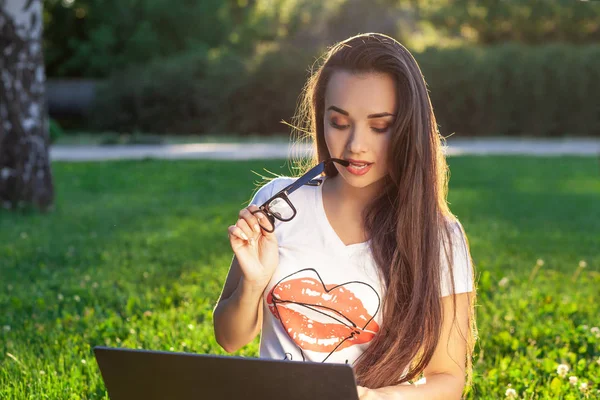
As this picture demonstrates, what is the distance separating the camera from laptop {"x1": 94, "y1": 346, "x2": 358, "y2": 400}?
70.4 inches

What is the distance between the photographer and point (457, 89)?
19.6 metres

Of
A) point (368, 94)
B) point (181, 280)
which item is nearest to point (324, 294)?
point (368, 94)

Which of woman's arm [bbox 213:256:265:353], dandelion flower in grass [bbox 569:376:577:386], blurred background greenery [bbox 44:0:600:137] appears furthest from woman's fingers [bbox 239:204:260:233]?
blurred background greenery [bbox 44:0:600:137]

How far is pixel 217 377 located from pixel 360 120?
0.76 m

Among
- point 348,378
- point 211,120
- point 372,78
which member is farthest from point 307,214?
point 211,120

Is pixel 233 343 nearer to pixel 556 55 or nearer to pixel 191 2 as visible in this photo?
pixel 556 55

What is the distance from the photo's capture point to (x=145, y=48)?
83.4 ft

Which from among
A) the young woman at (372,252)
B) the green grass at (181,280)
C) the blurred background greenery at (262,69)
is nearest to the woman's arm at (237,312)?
the young woman at (372,252)

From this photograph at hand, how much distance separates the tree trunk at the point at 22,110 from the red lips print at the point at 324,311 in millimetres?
5816

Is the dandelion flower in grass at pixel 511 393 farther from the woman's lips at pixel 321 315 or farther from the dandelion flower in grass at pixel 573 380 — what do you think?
the woman's lips at pixel 321 315

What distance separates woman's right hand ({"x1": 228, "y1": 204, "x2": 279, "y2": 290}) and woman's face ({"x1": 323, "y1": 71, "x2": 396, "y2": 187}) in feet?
0.89

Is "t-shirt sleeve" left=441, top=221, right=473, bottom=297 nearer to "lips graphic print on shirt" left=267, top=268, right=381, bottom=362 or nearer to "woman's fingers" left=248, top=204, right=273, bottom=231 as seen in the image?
"lips graphic print on shirt" left=267, top=268, right=381, bottom=362

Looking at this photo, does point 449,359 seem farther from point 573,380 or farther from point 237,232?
point 573,380

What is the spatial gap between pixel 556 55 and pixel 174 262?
53.6 ft
